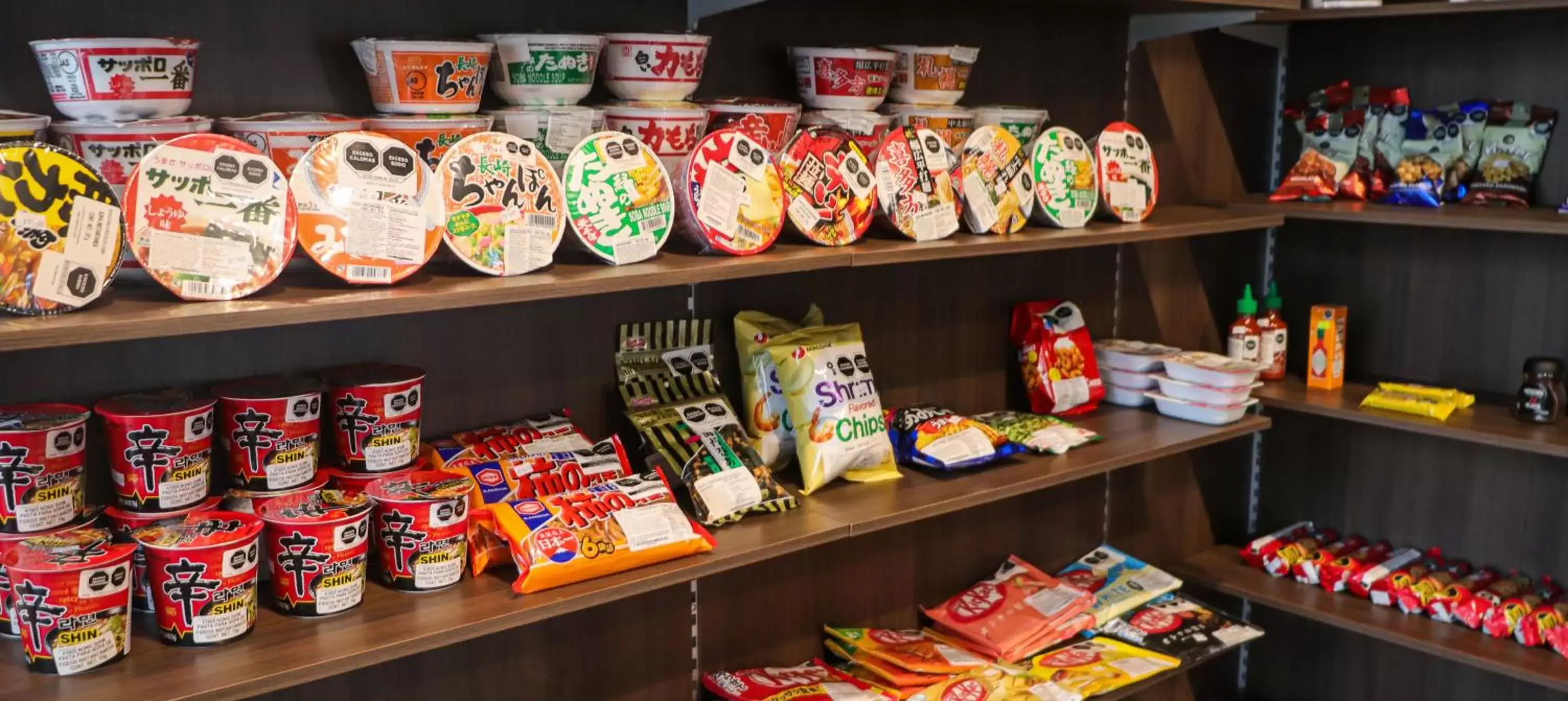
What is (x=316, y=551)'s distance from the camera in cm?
159

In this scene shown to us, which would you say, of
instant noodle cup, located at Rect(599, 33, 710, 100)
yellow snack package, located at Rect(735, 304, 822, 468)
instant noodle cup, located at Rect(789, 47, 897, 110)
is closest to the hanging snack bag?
instant noodle cup, located at Rect(789, 47, 897, 110)

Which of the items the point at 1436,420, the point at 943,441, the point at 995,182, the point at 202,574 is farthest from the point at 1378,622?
the point at 202,574

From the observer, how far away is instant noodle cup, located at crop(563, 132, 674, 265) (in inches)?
68.4

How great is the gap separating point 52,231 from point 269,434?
0.38m

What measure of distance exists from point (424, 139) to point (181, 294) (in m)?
0.37

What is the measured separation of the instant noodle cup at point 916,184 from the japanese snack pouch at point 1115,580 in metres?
0.95

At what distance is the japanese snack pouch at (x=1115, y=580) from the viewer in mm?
2637

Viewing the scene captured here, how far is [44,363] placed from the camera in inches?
62.3

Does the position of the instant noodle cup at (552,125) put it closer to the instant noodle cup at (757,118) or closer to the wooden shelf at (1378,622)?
the instant noodle cup at (757,118)

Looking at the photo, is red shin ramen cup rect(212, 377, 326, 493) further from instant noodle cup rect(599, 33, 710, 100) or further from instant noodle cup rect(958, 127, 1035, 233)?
instant noodle cup rect(958, 127, 1035, 233)

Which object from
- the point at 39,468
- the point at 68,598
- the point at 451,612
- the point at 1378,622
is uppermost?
the point at 39,468

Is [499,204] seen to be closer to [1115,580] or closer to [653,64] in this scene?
[653,64]

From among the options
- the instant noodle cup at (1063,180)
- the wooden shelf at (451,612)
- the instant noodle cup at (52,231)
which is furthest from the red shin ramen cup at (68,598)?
the instant noodle cup at (1063,180)

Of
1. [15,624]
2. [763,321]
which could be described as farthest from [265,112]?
[763,321]
